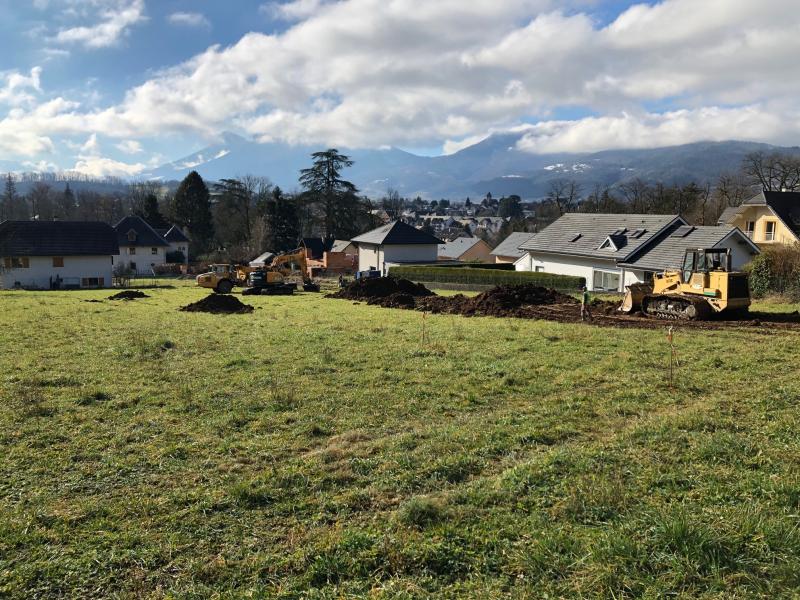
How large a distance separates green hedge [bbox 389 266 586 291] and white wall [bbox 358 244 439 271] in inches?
316

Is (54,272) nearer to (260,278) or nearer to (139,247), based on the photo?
(139,247)

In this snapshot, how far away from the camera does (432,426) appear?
8680mm

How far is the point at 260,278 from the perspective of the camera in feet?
124

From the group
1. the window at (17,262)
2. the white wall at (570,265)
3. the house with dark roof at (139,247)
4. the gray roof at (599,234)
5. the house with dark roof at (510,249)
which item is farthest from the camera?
the house with dark roof at (139,247)

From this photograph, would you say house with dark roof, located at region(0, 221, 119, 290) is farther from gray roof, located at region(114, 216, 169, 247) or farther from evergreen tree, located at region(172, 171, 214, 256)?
evergreen tree, located at region(172, 171, 214, 256)

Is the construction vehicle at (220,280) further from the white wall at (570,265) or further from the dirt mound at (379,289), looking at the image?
the white wall at (570,265)

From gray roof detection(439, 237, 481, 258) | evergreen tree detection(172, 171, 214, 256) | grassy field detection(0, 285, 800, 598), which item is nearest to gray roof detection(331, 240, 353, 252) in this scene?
gray roof detection(439, 237, 481, 258)

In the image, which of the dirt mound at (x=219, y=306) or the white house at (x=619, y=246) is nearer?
the dirt mound at (x=219, y=306)

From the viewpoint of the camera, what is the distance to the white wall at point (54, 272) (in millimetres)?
46156

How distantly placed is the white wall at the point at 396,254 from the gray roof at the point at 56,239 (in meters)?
22.6

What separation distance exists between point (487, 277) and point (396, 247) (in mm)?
15159

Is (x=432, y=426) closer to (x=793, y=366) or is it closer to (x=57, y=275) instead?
(x=793, y=366)

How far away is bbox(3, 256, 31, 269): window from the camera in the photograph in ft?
151

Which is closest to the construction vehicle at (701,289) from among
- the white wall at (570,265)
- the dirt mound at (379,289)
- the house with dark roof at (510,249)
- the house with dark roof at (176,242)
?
the dirt mound at (379,289)
